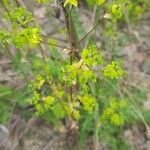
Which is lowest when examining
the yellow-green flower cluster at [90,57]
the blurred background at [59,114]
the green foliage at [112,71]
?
the blurred background at [59,114]

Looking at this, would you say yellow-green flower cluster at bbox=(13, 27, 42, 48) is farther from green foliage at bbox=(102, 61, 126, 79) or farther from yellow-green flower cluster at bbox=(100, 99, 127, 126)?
yellow-green flower cluster at bbox=(100, 99, 127, 126)

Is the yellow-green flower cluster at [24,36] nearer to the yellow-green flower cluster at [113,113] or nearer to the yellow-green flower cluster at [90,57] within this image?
the yellow-green flower cluster at [90,57]

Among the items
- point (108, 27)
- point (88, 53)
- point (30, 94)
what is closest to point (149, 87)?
point (108, 27)

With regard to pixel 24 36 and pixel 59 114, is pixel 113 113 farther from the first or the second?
pixel 24 36

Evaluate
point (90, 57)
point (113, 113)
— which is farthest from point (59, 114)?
point (90, 57)

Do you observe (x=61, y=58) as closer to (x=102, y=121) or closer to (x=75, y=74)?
(x=102, y=121)

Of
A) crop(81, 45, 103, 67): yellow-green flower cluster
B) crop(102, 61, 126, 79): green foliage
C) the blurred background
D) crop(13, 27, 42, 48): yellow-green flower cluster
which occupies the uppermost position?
crop(13, 27, 42, 48): yellow-green flower cluster

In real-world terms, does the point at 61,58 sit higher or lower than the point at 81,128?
higher

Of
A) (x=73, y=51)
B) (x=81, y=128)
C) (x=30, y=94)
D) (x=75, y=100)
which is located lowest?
(x=81, y=128)

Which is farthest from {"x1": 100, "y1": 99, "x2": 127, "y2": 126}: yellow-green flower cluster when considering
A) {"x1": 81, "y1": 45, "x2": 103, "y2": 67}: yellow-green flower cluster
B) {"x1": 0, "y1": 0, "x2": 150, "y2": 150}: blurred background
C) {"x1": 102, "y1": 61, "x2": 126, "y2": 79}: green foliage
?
{"x1": 81, "y1": 45, "x2": 103, "y2": 67}: yellow-green flower cluster

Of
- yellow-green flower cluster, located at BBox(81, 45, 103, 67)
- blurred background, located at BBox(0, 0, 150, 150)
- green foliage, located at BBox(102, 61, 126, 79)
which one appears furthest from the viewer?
blurred background, located at BBox(0, 0, 150, 150)

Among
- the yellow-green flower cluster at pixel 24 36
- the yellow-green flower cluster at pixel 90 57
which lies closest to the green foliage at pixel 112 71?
the yellow-green flower cluster at pixel 90 57
